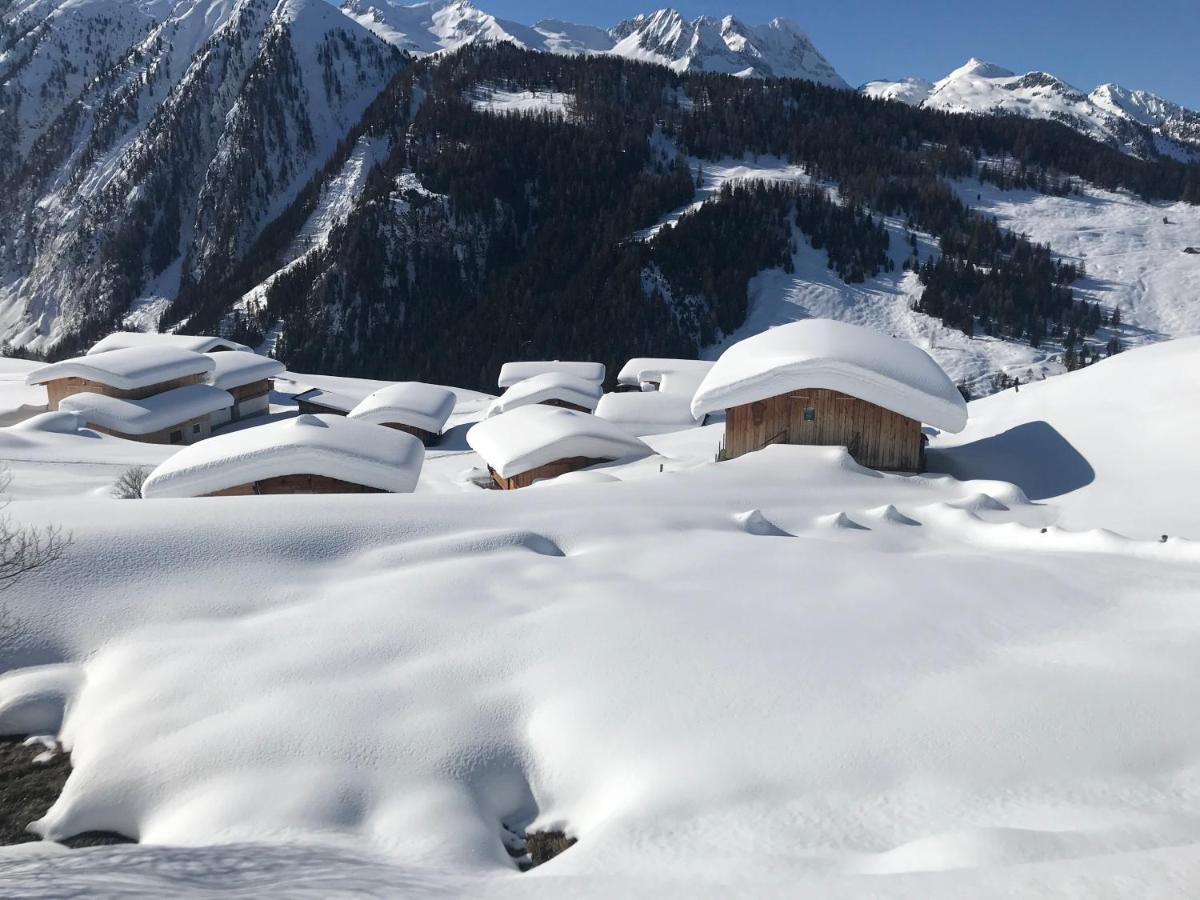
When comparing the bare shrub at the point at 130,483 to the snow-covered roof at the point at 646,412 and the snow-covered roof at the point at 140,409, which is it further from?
the snow-covered roof at the point at 646,412

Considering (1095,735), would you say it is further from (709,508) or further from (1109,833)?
(709,508)

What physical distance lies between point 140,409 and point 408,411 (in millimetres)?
13234

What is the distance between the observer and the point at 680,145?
12738cm

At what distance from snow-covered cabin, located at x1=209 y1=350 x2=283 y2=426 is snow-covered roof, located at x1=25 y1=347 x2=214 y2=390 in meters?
2.03

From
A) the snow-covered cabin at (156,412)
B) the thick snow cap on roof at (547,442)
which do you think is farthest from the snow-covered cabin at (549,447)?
the snow-covered cabin at (156,412)

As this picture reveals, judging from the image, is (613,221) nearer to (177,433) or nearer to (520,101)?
(520,101)

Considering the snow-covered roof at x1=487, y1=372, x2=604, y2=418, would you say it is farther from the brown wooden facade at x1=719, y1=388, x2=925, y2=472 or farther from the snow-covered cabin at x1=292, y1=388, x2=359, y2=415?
the brown wooden facade at x1=719, y1=388, x2=925, y2=472

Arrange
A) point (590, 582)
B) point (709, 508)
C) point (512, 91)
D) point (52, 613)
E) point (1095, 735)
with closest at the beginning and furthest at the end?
point (1095, 735), point (52, 613), point (590, 582), point (709, 508), point (512, 91)

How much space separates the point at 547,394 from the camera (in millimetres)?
41188

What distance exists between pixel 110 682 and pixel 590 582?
5782 mm

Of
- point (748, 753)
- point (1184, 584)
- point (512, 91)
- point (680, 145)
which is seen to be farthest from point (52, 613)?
point (512, 91)

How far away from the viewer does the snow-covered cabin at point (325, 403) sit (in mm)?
46219

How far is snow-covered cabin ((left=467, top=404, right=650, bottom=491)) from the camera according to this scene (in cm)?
2338

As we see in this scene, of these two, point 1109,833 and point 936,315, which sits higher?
point 936,315
